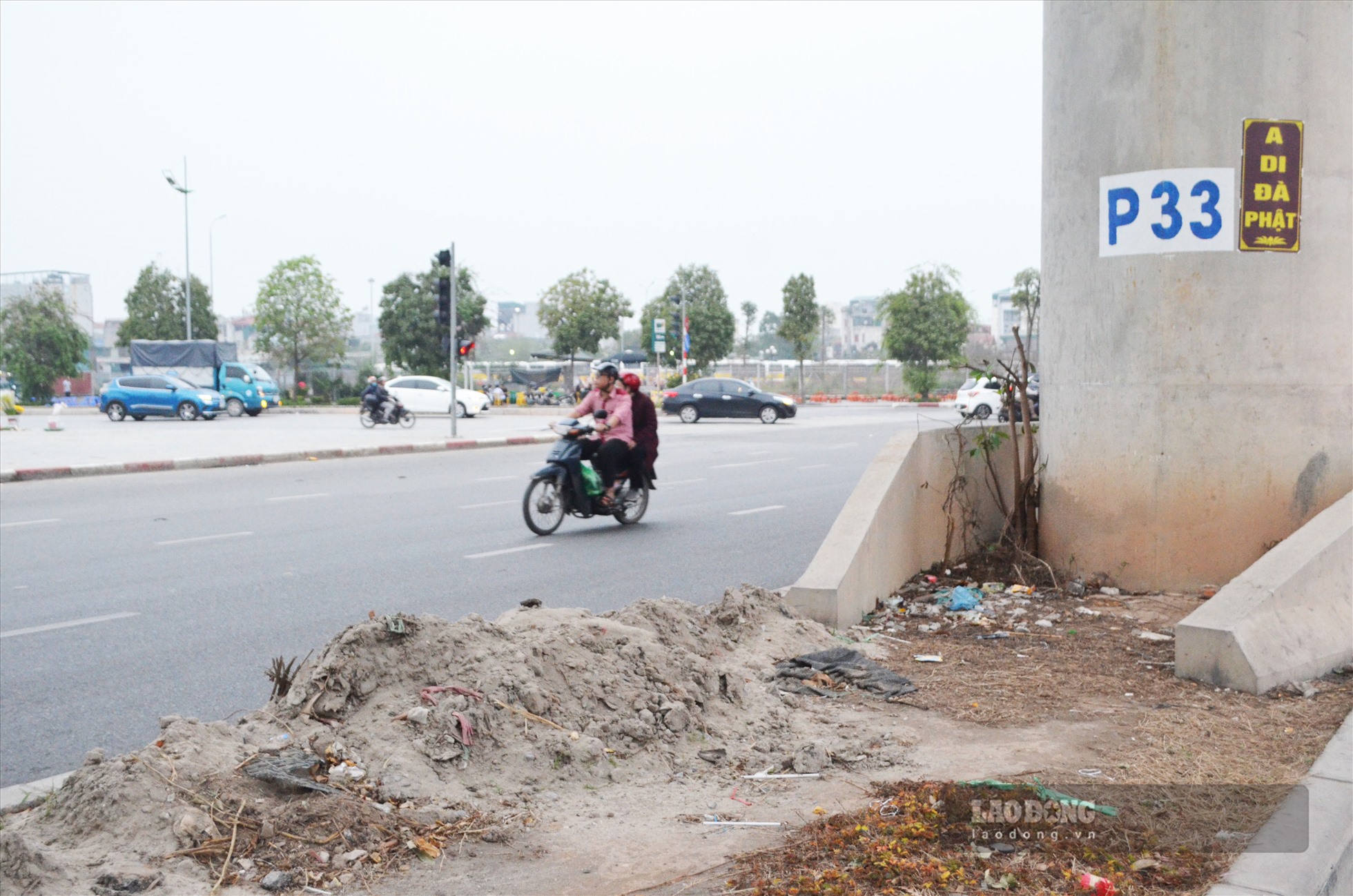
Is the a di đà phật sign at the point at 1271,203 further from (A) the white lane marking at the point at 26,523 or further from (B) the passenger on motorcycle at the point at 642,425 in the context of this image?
(A) the white lane marking at the point at 26,523

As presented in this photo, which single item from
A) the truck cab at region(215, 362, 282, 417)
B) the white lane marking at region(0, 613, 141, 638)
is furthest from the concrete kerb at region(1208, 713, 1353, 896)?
the truck cab at region(215, 362, 282, 417)

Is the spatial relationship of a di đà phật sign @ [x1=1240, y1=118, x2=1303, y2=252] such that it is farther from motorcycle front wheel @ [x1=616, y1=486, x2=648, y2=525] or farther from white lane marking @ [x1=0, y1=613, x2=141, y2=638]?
white lane marking @ [x1=0, y1=613, x2=141, y2=638]

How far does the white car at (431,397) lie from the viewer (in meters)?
41.4

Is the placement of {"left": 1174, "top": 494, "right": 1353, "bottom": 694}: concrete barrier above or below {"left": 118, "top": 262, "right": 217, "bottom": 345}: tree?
below

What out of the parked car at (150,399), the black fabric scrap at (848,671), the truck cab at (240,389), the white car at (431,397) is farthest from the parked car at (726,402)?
the black fabric scrap at (848,671)

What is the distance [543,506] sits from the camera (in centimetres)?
1189

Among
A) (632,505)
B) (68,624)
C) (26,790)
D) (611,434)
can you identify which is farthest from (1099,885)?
(632,505)

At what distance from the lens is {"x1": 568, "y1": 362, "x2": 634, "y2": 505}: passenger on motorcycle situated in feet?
39.5

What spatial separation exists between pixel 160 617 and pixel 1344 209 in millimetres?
7689

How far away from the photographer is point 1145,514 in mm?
6902

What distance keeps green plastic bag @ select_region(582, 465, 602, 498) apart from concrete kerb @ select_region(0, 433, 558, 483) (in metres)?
11.2

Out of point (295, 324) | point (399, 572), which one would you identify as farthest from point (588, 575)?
point (295, 324)

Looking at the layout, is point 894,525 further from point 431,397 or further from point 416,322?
point 416,322

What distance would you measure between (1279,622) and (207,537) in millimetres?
9804
